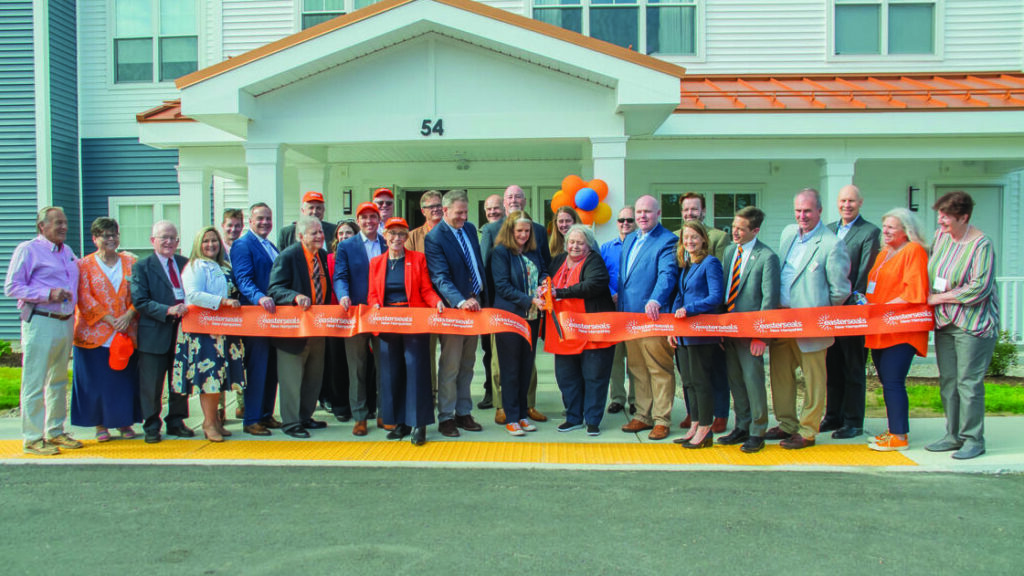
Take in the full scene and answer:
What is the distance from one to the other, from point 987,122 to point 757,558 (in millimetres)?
8906

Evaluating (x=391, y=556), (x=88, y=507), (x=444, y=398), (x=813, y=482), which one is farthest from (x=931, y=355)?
(x=88, y=507)

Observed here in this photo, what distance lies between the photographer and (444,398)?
6.71 meters

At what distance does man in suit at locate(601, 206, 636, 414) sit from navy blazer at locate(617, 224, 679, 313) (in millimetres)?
283

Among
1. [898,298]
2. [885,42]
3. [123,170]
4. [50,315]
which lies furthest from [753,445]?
[123,170]

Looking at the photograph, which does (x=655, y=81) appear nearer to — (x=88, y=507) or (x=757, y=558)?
(x=757, y=558)

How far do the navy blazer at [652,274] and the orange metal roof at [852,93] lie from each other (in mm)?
3883

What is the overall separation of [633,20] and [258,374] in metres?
9.24

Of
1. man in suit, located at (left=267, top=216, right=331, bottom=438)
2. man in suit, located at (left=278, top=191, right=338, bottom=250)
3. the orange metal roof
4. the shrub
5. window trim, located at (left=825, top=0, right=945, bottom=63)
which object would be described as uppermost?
window trim, located at (left=825, top=0, right=945, bottom=63)

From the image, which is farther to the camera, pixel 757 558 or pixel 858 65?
pixel 858 65

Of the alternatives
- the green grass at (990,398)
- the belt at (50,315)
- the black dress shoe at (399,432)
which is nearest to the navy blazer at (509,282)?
the black dress shoe at (399,432)

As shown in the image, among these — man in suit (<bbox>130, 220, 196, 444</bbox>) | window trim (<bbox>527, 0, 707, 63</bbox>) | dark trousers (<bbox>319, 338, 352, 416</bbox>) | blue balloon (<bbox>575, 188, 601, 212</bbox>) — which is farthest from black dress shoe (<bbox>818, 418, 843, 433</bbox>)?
window trim (<bbox>527, 0, 707, 63</bbox>)

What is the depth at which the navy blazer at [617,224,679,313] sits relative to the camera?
6395 mm

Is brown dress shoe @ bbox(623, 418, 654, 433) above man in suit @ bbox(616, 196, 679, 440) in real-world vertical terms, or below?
below

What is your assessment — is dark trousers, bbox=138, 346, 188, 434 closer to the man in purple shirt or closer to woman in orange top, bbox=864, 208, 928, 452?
the man in purple shirt
